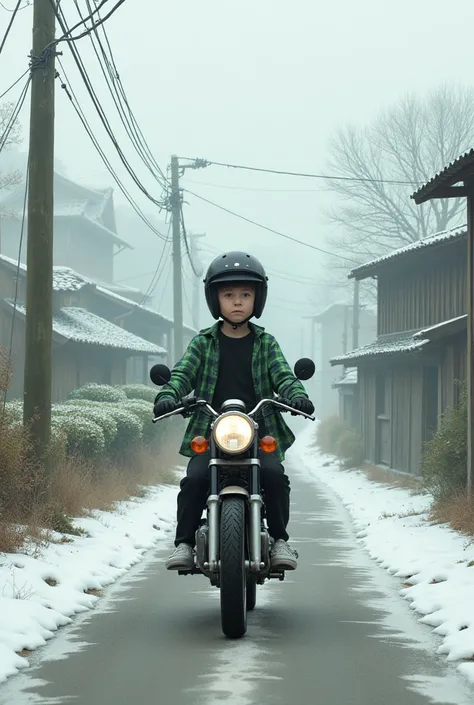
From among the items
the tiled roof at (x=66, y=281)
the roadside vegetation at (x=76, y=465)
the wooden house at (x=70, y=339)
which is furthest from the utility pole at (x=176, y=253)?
the roadside vegetation at (x=76, y=465)

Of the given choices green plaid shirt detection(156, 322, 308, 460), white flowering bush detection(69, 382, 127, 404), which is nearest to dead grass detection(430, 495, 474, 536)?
green plaid shirt detection(156, 322, 308, 460)

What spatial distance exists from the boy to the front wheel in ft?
1.78

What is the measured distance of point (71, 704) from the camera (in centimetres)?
565

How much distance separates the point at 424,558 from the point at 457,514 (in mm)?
2869

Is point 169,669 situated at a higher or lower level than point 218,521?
lower

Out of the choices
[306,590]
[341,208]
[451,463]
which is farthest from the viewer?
[341,208]

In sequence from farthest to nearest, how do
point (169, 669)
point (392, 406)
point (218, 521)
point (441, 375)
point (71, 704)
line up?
point (392, 406), point (441, 375), point (218, 521), point (169, 669), point (71, 704)

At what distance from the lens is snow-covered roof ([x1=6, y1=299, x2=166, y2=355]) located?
32906mm

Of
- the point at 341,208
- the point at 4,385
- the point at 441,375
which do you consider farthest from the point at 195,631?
the point at 341,208

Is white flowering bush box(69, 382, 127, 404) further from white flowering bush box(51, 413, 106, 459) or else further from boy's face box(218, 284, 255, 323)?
boy's face box(218, 284, 255, 323)

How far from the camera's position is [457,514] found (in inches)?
559

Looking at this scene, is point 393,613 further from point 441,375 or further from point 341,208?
point 341,208

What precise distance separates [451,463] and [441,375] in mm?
6578

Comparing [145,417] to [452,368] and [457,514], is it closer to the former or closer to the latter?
[452,368]
